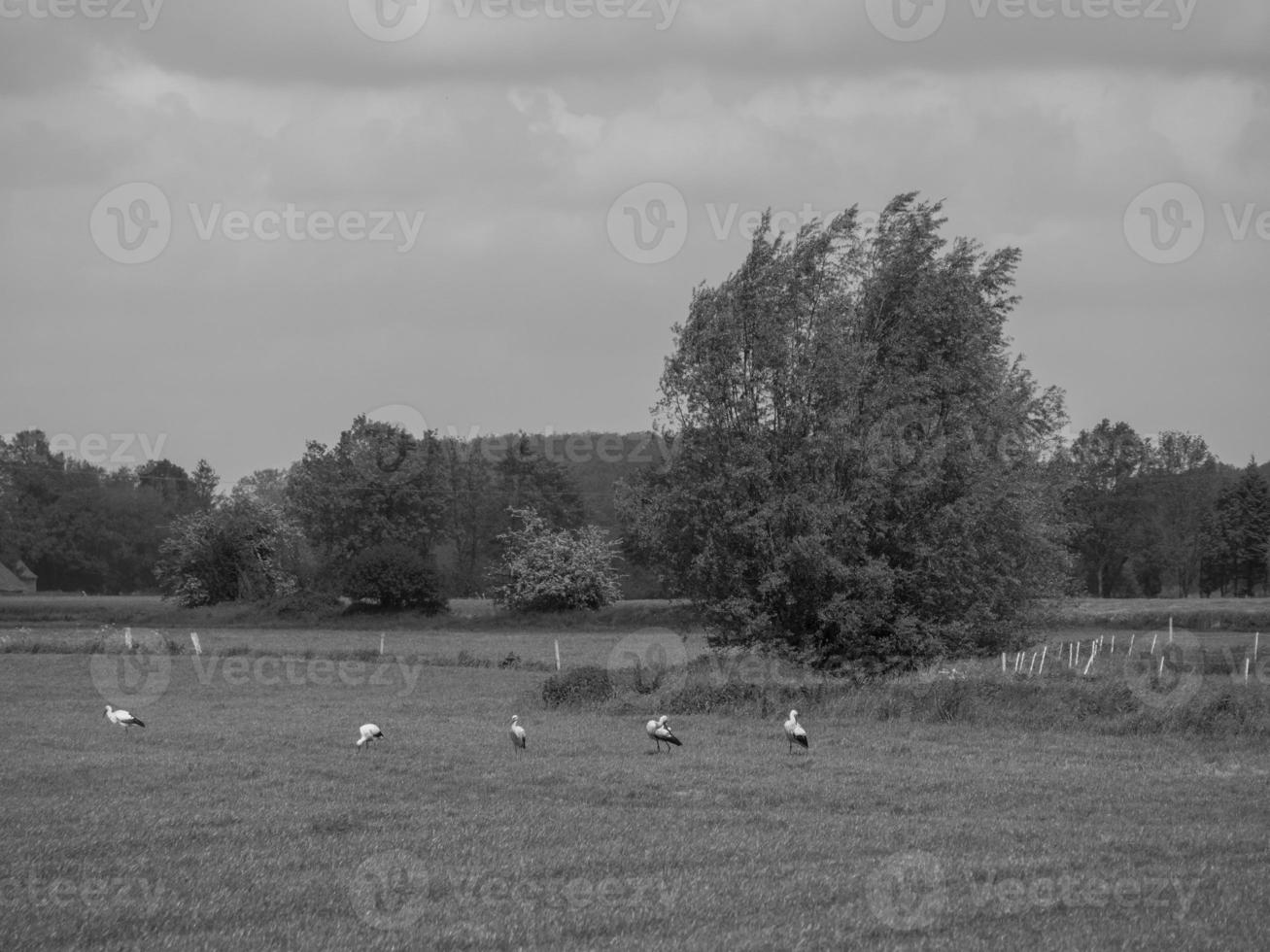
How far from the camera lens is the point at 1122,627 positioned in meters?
78.1

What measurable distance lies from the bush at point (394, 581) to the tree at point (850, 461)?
1724 inches

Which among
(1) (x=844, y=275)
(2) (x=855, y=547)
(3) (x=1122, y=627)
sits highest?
(1) (x=844, y=275)

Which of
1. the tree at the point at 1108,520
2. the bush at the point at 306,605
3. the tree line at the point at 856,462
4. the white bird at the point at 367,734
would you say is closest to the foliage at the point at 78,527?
the bush at the point at 306,605

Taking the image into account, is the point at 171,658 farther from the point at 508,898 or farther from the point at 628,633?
the point at 508,898

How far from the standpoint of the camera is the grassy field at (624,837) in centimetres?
1195

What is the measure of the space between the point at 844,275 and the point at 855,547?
8433mm

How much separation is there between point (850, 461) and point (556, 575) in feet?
162

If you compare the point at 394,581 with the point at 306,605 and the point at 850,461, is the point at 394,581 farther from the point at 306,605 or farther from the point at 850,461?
the point at 850,461

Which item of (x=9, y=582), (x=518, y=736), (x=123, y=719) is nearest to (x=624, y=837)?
(x=518, y=736)

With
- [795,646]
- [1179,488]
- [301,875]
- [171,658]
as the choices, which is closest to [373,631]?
[171,658]

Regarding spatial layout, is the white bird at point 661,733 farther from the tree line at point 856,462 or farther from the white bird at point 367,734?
the tree line at point 856,462

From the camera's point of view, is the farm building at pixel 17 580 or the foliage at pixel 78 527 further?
the foliage at pixel 78 527

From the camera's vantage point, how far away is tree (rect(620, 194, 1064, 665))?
117 feet

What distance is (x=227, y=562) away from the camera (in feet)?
285
